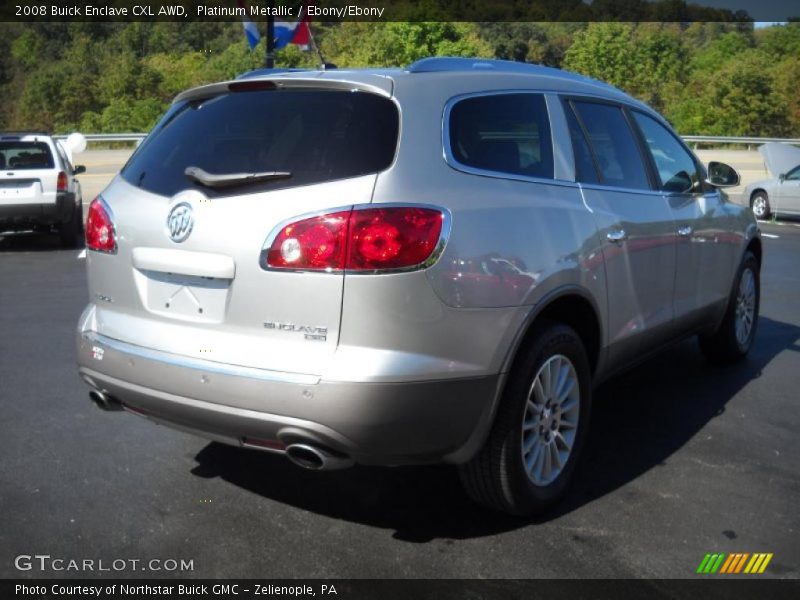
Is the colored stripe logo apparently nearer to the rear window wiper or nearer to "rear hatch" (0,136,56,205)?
the rear window wiper

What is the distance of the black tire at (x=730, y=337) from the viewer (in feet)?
19.3

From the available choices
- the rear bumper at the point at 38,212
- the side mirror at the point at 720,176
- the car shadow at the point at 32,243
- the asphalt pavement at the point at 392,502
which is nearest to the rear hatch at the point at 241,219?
the asphalt pavement at the point at 392,502

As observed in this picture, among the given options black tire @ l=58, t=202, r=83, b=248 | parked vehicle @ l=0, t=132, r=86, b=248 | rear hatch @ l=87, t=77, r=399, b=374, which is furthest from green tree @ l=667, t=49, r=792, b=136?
A: rear hatch @ l=87, t=77, r=399, b=374

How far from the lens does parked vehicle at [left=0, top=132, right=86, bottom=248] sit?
475 inches

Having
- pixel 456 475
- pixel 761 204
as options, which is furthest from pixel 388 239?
pixel 761 204

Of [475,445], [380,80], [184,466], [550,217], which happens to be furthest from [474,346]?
[184,466]

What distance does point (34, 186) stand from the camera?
12141 mm

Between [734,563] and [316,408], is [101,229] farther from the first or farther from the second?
[734,563]

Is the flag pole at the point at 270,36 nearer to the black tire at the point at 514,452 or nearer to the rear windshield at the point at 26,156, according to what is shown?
the rear windshield at the point at 26,156

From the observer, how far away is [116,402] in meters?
3.69

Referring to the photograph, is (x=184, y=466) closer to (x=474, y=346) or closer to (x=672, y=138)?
(x=474, y=346)

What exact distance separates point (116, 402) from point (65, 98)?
2371 inches

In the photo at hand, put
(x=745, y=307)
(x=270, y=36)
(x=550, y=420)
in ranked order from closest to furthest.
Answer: (x=550, y=420)
(x=745, y=307)
(x=270, y=36)

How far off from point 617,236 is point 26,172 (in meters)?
10.2
